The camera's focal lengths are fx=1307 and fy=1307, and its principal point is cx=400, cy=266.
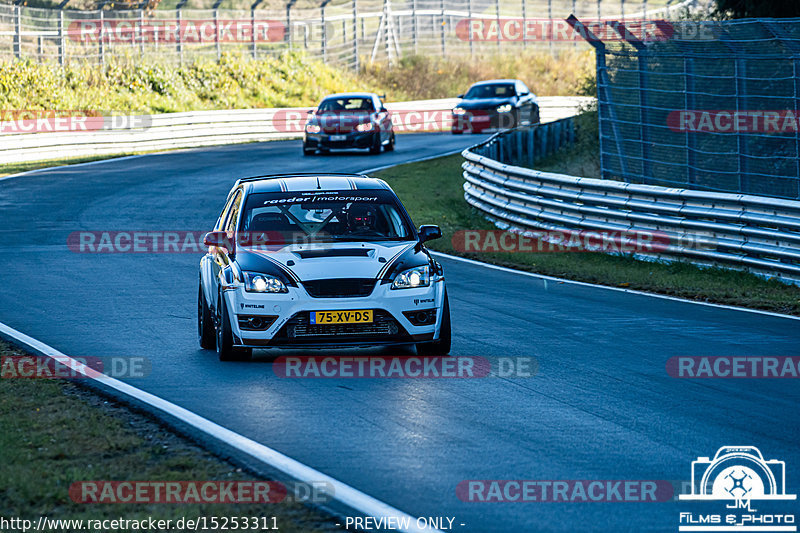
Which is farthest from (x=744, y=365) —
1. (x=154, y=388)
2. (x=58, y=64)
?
(x=58, y=64)

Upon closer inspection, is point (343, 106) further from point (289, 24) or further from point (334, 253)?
point (334, 253)

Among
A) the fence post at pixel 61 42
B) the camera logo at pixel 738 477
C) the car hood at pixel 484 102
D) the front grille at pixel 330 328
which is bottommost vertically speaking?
the camera logo at pixel 738 477

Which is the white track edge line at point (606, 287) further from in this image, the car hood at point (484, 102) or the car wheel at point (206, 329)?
the car hood at point (484, 102)

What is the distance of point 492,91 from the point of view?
41.7 meters

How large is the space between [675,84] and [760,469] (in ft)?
44.1

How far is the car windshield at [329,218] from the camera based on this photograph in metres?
10.7

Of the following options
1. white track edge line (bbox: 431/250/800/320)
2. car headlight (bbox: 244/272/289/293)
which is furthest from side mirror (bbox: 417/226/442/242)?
white track edge line (bbox: 431/250/800/320)

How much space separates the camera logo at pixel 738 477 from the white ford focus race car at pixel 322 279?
3.41 meters

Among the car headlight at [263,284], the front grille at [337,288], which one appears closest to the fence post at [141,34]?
the car headlight at [263,284]

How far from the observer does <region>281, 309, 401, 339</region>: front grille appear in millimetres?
9891

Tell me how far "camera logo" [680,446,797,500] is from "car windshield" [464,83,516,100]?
34717 millimetres

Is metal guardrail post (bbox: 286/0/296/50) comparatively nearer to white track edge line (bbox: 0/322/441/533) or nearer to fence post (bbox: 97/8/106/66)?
fence post (bbox: 97/8/106/66)

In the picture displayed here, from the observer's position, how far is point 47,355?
1054 centimetres

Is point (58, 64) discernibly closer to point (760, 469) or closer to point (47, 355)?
point (47, 355)
